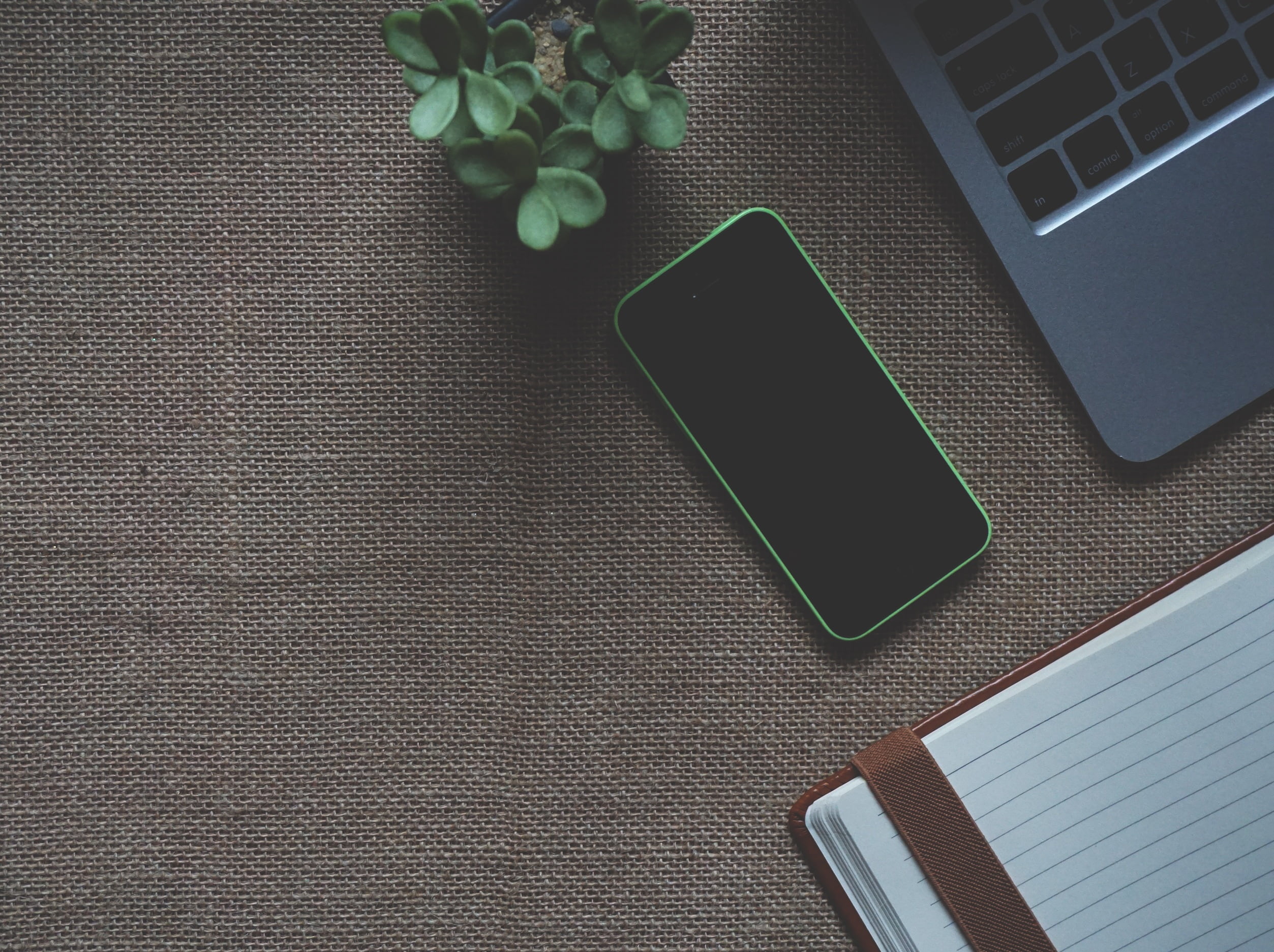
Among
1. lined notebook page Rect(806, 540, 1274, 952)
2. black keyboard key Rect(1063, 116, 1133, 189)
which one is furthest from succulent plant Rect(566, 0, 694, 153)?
lined notebook page Rect(806, 540, 1274, 952)

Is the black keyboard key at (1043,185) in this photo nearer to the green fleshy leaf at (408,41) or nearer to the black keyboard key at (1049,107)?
the black keyboard key at (1049,107)

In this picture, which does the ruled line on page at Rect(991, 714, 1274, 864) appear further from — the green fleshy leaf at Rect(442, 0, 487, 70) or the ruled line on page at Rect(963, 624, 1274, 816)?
the green fleshy leaf at Rect(442, 0, 487, 70)

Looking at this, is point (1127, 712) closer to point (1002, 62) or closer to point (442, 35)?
point (1002, 62)

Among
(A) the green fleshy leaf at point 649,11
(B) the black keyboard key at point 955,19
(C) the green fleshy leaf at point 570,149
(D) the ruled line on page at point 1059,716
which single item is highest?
(A) the green fleshy leaf at point 649,11

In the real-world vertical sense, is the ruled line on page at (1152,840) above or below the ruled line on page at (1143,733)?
below

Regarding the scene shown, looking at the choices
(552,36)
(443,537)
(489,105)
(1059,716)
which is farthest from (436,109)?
(1059,716)

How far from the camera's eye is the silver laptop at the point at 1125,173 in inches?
20.1

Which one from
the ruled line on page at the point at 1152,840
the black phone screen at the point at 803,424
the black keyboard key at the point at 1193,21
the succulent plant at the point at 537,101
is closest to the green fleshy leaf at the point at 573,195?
the succulent plant at the point at 537,101

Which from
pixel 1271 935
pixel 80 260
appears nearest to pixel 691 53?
pixel 80 260

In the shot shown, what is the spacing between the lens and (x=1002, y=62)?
1.68 feet

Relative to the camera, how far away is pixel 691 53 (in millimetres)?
548

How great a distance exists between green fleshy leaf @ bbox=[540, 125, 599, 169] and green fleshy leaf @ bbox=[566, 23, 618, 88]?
0.03m

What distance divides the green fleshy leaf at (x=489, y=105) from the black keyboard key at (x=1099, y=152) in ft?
1.04

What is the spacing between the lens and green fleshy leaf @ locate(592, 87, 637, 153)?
415mm
